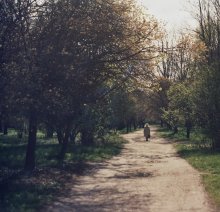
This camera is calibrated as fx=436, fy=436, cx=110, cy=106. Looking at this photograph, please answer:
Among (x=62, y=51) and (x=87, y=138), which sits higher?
(x=62, y=51)

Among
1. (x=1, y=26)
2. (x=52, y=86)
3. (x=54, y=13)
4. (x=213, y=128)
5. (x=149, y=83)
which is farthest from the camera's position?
(x=213, y=128)

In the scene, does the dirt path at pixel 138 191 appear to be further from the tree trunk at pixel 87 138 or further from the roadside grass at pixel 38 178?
the tree trunk at pixel 87 138

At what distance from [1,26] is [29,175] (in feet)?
19.4

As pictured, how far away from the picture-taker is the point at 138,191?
13.1 metres

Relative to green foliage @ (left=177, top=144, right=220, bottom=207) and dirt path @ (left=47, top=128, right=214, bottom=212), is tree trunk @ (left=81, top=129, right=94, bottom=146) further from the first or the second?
dirt path @ (left=47, top=128, right=214, bottom=212)

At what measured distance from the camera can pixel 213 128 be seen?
25.8 m

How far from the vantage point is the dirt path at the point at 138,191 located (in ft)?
35.2

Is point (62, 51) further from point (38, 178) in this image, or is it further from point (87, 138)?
point (87, 138)

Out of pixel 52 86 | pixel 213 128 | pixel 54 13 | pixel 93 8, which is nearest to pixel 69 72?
pixel 52 86

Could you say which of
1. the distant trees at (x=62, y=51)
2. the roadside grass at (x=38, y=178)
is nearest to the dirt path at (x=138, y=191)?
the roadside grass at (x=38, y=178)

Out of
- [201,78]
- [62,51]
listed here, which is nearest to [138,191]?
[62,51]

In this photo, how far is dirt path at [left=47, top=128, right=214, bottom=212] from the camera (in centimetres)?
1074

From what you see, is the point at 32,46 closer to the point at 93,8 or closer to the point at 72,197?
the point at 93,8

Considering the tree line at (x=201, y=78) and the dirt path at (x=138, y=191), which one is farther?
the tree line at (x=201, y=78)
